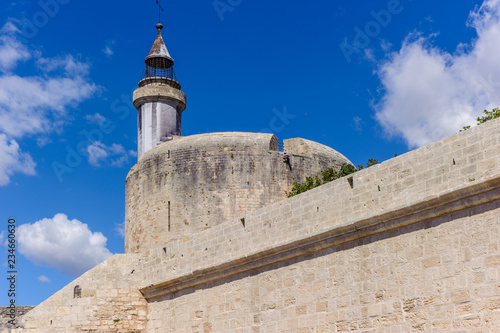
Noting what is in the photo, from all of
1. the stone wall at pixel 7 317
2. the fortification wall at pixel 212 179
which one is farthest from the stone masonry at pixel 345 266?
the fortification wall at pixel 212 179

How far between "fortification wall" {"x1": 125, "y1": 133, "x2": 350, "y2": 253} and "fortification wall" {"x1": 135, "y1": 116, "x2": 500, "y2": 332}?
20.2 ft

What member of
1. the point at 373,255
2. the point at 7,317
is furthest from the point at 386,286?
the point at 7,317

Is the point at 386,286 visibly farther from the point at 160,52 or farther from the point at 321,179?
the point at 160,52

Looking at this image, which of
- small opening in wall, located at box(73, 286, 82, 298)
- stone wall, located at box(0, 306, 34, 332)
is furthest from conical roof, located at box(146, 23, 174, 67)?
stone wall, located at box(0, 306, 34, 332)

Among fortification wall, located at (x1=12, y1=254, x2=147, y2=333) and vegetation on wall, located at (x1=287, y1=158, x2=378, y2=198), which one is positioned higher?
vegetation on wall, located at (x1=287, y1=158, x2=378, y2=198)

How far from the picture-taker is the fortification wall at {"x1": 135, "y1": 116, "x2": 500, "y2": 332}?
744 centimetres

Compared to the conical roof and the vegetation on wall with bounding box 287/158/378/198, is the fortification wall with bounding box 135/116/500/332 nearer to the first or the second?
the vegetation on wall with bounding box 287/158/378/198

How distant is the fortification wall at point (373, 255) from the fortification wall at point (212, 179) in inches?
242

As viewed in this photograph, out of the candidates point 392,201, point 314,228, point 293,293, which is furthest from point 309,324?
point 392,201

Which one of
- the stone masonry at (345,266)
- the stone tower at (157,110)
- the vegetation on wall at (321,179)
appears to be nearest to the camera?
the stone masonry at (345,266)

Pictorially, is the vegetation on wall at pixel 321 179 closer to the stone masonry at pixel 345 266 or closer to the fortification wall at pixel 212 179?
the fortification wall at pixel 212 179

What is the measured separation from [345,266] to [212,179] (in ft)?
31.2

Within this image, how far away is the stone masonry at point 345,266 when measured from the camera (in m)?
7.49

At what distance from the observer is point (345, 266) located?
9.02m
